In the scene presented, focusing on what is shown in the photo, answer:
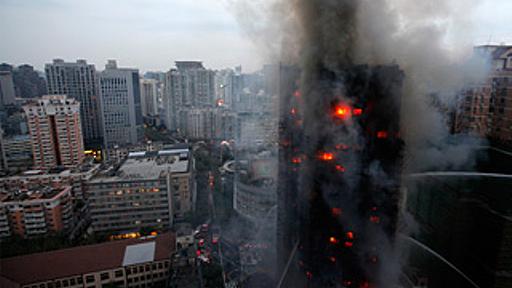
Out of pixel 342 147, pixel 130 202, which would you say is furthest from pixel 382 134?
pixel 130 202

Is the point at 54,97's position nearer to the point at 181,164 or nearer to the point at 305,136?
the point at 181,164

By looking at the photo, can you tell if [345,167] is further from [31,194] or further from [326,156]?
[31,194]

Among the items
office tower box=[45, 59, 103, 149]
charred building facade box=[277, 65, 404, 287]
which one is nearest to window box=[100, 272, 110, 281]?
charred building facade box=[277, 65, 404, 287]

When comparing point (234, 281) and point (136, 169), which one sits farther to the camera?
point (136, 169)

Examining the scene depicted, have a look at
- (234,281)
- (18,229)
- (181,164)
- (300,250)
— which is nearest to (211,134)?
(181,164)

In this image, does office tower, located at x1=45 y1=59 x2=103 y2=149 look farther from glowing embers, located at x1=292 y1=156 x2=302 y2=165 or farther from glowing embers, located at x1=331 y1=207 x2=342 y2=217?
glowing embers, located at x1=331 y1=207 x2=342 y2=217

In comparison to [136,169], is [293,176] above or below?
above
